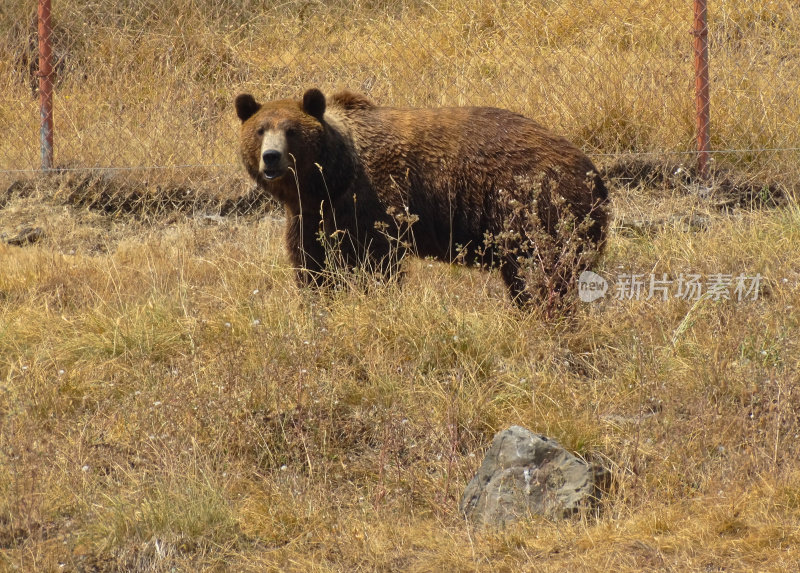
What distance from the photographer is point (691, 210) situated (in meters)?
7.75

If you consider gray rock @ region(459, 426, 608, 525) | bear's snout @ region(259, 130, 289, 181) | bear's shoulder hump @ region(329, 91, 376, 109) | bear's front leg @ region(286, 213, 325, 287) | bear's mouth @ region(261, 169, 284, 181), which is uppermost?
bear's shoulder hump @ region(329, 91, 376, 109)

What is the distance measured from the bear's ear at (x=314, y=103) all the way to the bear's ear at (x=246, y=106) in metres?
0.34

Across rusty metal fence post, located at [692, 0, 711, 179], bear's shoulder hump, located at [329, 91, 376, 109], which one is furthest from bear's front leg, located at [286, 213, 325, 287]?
rusty metal fence post, located at [692, 0, 711, 179]

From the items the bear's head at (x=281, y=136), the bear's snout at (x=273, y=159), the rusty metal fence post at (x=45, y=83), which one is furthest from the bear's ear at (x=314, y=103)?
the rusty metal fence post at (x=45, y=83)

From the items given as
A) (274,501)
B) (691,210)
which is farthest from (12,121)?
(274,501)

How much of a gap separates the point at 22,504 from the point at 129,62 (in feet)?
22.3

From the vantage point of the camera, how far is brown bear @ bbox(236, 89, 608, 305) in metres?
6.20

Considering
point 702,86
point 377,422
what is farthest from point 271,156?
point 702,86

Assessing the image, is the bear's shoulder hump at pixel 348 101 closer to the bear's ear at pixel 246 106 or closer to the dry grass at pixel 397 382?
the bear's ear at pixel 246 106

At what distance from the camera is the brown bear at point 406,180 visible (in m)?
6.20

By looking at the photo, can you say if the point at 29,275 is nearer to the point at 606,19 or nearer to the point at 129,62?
the point at 129,62

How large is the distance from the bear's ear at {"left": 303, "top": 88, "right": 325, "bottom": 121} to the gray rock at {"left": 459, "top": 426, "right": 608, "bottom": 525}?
2816mm

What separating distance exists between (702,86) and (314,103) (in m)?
3.17

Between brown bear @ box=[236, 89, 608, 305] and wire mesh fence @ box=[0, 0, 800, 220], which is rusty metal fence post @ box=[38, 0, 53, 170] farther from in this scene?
brown bear @ box=[236, 89, 608, 305]
